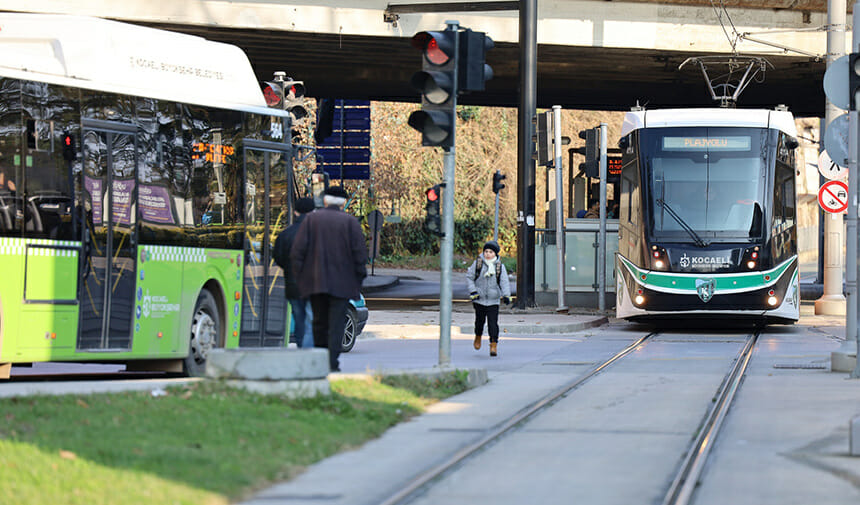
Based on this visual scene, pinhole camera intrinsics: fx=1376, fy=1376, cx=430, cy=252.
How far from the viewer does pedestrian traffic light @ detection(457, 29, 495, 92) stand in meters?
12.6

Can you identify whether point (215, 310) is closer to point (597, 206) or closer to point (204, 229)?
point (204, 229)

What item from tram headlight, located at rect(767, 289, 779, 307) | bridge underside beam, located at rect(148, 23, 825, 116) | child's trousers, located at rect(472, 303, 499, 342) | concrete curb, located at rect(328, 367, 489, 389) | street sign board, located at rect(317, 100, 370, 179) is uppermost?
bridge underside beam, located at rect(148, 23, 825, 116)

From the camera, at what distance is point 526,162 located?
26.6m

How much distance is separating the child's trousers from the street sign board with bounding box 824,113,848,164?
4909mm

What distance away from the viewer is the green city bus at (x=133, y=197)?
11.7 metres

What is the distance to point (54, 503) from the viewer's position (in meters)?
6.40

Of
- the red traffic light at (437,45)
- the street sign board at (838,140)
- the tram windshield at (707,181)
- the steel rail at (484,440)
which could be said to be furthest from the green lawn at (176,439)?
the tram windshield at (707,181)

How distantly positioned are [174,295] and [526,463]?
587cm

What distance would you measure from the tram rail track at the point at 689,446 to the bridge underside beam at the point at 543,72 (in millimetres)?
16264

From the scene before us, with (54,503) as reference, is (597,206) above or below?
above

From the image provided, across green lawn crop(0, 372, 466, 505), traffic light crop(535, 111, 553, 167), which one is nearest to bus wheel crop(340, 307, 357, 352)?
green lawn crop(0, 372, 466, 505)

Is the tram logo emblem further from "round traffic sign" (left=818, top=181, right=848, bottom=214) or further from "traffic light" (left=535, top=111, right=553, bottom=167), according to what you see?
"traffic light" (left=535, top=111, right=553, bottom=167)

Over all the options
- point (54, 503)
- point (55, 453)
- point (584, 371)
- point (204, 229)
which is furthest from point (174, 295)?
point (54, 503)

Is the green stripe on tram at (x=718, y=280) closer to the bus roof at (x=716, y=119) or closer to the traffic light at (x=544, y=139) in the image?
the bus roof at (x=716, y=119)
